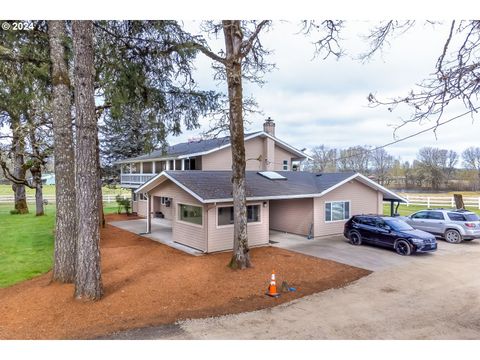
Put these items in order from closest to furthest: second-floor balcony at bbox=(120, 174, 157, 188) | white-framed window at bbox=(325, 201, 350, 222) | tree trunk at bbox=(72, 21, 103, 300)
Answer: tree trunk at bbox=(72, 21, 103, 300)
white-framed window at bbox=(325, 201, 350, 222)
second-floor balcony at bbox=(120, 174, 157, 188)

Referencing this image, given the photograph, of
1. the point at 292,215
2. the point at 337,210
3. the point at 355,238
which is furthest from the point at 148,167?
the point at 355,238

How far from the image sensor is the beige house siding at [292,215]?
15.6m

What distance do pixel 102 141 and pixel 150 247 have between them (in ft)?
63.8

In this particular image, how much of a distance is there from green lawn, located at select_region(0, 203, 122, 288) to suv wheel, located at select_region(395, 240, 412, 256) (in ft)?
40.0

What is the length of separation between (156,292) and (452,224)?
43.6 ft

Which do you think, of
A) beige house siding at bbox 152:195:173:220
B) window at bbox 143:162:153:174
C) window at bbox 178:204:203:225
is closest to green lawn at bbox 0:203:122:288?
window at bbox 178:204:203:225

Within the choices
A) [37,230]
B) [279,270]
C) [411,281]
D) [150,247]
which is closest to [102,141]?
[37,230]

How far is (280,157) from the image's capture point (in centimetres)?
2411

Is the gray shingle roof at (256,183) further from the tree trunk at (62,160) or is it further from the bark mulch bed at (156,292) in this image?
the tree trunk at (62,160)

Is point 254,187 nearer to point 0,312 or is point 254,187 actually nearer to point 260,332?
point 260,332

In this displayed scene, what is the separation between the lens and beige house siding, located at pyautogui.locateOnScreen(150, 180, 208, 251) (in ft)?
40.2

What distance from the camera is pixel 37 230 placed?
16.6 metres

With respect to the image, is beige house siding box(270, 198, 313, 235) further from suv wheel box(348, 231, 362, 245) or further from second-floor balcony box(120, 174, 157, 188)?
second-floor balcony box(120, 174, 157, 188)

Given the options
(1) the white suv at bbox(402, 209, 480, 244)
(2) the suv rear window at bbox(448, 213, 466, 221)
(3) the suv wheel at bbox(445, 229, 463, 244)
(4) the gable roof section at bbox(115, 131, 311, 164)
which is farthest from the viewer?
(4) the gable roof section at bbox(115, 131, 311, 164)
